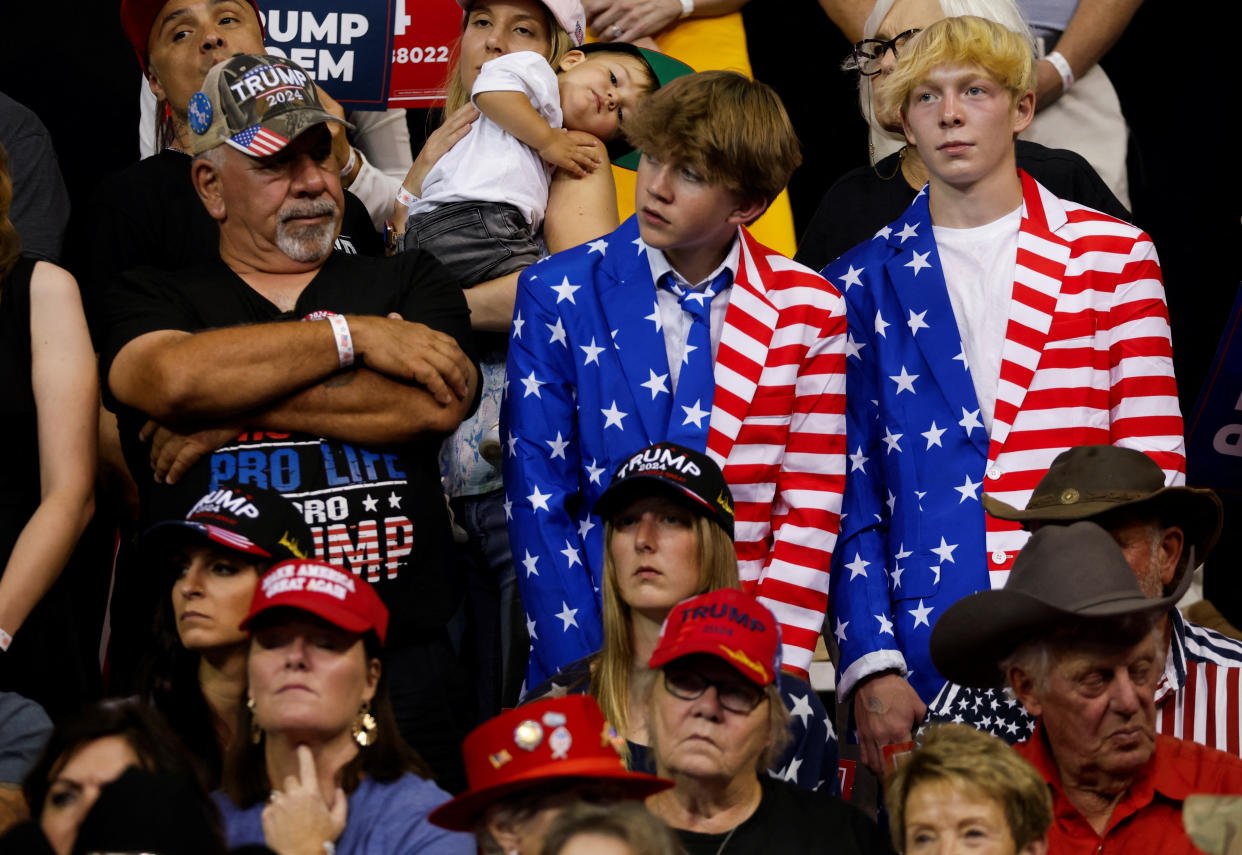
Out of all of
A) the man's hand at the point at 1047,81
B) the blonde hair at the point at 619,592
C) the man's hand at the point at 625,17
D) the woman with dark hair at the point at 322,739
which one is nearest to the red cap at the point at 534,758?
the woman with dark hair at the point at 322,739

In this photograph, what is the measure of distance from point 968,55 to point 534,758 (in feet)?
7.52

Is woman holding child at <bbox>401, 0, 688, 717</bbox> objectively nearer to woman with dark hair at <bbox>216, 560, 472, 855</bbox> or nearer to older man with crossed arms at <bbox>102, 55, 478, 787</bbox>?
older man with crossed arms at <bbox>102, 55, 478, 787</bbox>

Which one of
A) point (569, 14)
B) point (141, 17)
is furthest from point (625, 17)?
point (141, 17)

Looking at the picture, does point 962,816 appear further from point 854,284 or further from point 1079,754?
point 854,284

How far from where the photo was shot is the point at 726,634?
3.57 meters

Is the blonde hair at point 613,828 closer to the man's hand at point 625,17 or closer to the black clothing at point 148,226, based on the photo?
the black clothing at point 148,226

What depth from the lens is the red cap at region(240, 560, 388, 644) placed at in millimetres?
3430

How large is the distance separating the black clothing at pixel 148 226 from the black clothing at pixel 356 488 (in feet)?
1.48

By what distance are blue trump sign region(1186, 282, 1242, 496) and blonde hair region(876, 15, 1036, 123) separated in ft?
2.70

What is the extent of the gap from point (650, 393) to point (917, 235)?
0.89 meters

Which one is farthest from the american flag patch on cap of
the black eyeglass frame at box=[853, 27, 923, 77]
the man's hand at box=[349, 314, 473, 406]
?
the black eyeglass frame at box=[853, 27, 923, 77]

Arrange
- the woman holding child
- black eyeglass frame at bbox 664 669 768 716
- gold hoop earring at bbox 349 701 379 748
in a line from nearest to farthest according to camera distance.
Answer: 1. gold hoop earring at bbox 349 701 379 748
2. black eyeglass frame at bbox 664 669 768 716
3. the woman holding child

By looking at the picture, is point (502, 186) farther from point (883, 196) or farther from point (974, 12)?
point (974, 12)

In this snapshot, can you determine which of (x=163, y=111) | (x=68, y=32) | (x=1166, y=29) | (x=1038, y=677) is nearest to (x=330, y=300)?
(x=163, y=111)
